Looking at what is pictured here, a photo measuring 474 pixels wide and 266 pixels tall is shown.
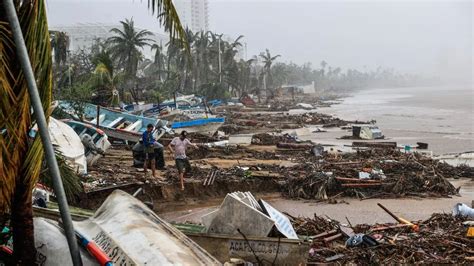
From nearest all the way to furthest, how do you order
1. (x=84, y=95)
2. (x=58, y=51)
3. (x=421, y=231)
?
1. (x=421, y=231)
2. (x=84, y=95)
3. (x=58, y=51)

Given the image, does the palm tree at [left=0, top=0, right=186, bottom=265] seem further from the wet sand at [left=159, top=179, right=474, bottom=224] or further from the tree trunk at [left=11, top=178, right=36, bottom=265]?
the wet sand at [left=159, top=179, right=474, bottom=224]

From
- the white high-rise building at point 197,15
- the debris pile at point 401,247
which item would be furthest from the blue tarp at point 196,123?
the white high-rise building at point 197,15

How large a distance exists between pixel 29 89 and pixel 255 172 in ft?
41.5

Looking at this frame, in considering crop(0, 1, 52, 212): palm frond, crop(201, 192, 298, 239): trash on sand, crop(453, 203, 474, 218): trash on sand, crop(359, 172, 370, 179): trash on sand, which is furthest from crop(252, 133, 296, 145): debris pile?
crop(0, 1, 52, 212): palm frond

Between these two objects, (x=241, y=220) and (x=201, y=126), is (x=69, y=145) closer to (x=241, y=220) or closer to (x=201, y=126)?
(x=241, y=220)

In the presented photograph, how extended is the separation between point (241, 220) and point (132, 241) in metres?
2.22

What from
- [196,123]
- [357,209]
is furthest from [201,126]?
[357,209]

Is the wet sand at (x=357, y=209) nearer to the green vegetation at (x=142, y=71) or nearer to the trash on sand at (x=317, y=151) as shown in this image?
the trash on sand at (x=317, y=151)

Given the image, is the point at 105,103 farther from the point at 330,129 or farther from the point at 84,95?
the point at 330,129

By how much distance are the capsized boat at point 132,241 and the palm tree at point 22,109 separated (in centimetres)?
31

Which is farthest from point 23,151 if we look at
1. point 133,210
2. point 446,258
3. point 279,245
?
point 446,258

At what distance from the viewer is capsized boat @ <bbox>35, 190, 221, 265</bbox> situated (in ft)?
14.1

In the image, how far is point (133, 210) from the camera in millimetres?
5371

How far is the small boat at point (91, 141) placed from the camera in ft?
54.3
